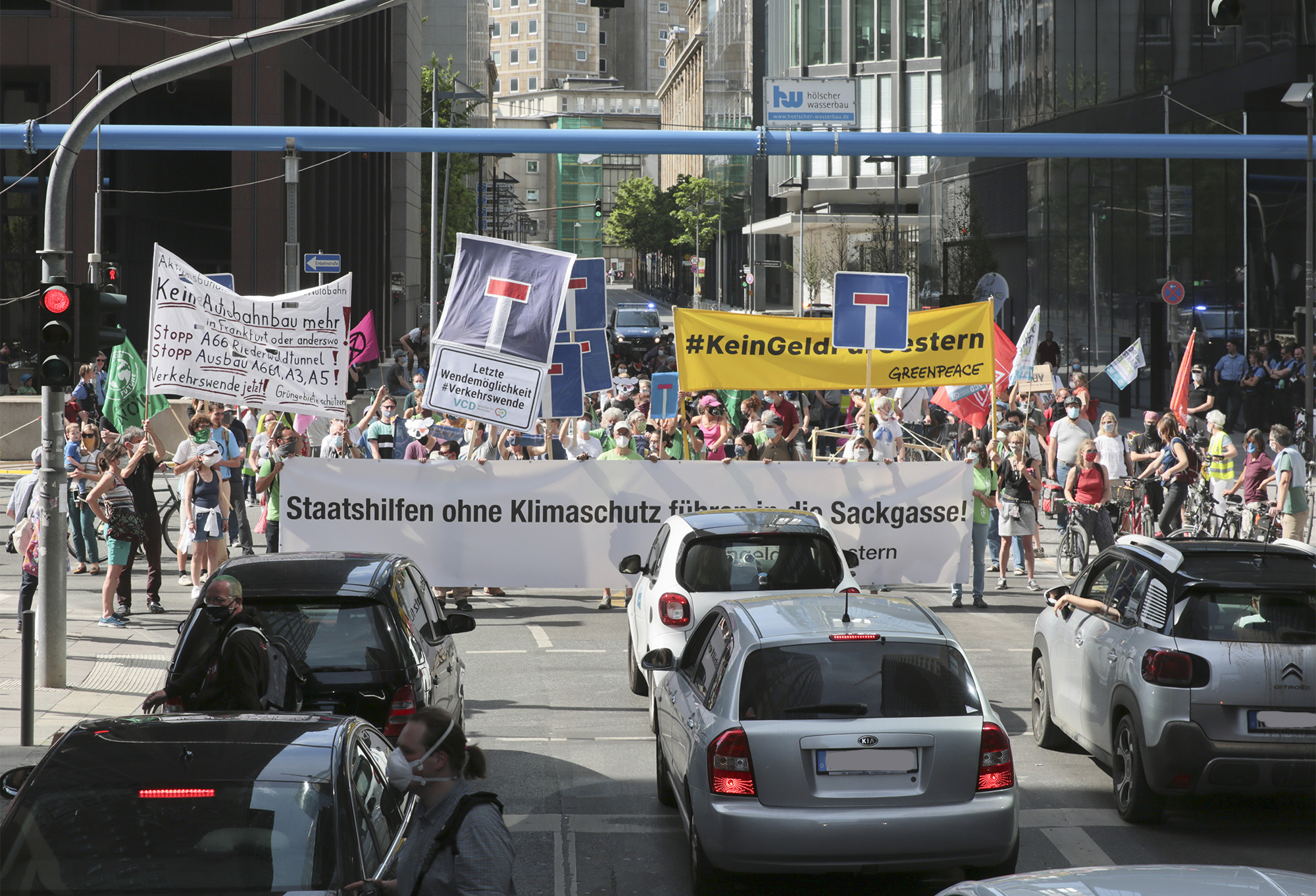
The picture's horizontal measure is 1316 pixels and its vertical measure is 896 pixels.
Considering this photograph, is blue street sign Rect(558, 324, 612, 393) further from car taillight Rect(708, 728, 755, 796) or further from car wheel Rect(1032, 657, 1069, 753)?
car taillight Rect(708, 728, 755, 796)

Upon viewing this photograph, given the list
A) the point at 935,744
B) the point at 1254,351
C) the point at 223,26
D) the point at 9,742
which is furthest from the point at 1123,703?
the point at 223,26

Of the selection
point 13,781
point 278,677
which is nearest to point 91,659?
point 278,677

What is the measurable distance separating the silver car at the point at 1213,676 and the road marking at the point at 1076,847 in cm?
40

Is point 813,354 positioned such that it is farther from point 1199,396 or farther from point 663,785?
point 1199,396

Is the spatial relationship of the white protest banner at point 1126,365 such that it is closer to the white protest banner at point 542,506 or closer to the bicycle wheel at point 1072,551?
the bicycle wheel at point 1072,551

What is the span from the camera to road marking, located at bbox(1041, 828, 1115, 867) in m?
7.48

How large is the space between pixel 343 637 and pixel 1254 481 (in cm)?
1387

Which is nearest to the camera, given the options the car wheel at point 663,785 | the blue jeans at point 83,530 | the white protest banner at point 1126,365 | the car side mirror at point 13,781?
the car side mirror at point 13,781

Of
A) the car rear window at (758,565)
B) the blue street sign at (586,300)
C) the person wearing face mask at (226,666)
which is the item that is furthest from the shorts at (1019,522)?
the person wearing face mask at (226,666)

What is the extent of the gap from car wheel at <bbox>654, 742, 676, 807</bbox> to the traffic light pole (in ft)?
17.2

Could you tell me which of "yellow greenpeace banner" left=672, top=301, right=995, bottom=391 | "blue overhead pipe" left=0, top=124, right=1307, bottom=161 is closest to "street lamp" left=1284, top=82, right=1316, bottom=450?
"blue overhead pipe" left=0, top=124, right=1307, bottom=161

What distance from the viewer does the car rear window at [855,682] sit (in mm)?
6629

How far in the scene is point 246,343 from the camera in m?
13.8

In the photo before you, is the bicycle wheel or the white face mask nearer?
the white face mask
